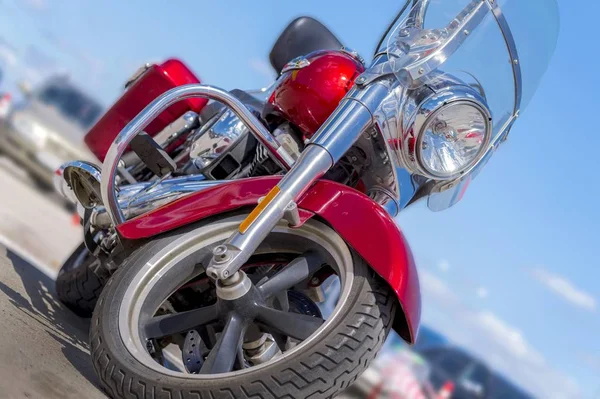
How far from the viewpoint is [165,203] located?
3062 mm

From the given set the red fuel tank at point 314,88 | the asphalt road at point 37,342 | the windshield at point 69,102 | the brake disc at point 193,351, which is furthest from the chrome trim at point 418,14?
the windshield at point 69,102

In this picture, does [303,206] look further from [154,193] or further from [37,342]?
[37,342]

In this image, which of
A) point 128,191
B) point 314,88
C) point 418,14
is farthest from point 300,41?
point 128,191

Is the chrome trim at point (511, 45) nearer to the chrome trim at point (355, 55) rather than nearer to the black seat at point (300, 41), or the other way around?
the chrome trim at point (355, 55)

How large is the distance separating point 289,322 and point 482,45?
1337 millimetres

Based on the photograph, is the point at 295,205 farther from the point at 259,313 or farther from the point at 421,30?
the point at 421,30

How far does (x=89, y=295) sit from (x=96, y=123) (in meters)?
0.99

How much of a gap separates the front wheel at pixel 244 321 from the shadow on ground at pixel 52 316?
0.28 metres

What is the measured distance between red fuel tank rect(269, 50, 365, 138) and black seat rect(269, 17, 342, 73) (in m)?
1.09

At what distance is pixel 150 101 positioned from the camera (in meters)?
4.25

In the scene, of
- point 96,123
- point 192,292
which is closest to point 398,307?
point 192,292

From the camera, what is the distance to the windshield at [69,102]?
18750 mm

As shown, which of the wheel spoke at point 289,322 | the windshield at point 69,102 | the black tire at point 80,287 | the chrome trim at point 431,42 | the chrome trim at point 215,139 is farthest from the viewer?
the windshield at point 69,102

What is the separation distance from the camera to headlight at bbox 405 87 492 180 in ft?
9.01
